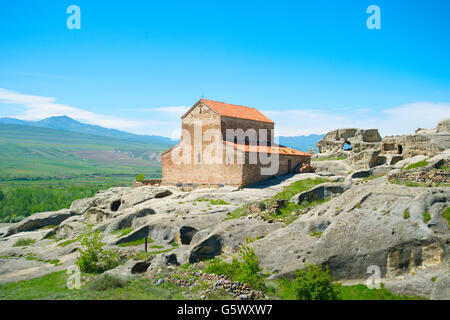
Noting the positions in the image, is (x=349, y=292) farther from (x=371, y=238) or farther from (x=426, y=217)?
(x=426, y=217)

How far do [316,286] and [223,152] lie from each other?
80.1ft

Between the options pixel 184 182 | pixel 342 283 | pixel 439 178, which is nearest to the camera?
pixel 342 283

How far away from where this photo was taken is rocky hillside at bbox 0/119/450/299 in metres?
14.7

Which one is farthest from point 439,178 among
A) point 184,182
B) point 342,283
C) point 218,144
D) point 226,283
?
point 184,182

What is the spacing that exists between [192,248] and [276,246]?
5728 mm

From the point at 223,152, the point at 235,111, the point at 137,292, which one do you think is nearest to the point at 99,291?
the point at 137,292

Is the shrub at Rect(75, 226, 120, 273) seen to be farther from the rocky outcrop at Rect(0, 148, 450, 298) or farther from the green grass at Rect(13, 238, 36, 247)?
the green grass at Rect(13, 238, 36, 247)

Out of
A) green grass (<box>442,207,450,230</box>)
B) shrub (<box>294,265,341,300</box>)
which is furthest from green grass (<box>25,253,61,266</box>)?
green grass (<box>442,207,450,230</box>)

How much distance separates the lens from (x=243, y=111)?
4522 centimetres

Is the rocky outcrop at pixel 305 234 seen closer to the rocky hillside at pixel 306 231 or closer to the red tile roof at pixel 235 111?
the rocky hillside at pixel 306 231

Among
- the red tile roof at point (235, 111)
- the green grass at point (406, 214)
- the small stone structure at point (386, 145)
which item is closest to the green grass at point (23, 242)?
the red tile roof at point (235, 111)

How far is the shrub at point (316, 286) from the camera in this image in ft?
45.4

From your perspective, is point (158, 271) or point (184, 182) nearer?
point (158, 271)
